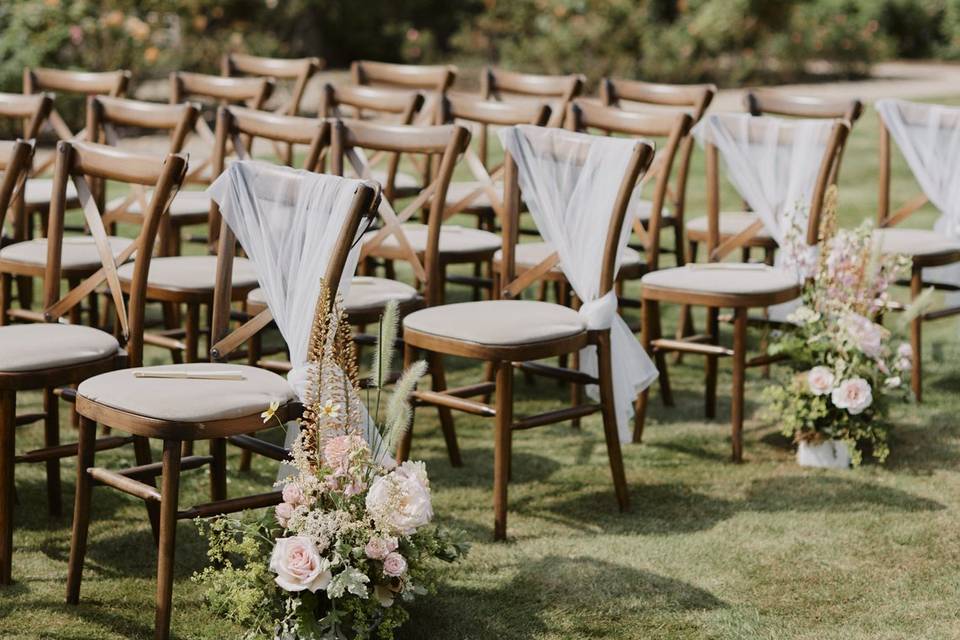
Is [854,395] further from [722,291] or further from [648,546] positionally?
[648,546]

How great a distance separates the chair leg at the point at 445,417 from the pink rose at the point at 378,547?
5.06ft

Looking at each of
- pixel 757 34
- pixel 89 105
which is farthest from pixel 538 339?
pixel 757 34

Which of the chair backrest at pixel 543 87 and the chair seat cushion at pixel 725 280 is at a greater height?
the chair backrest at pixel 543 87

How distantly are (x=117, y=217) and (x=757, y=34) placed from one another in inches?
483

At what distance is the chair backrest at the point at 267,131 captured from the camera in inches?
189

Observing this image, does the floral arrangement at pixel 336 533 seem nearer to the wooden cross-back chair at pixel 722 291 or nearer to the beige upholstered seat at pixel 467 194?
the wooden cross-back chair at pixel 722 291

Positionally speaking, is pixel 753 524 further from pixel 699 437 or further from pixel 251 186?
pixel 251 186

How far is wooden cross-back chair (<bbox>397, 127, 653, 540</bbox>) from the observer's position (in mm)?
4027

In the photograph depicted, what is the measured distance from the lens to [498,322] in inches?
163

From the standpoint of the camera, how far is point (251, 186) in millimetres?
3785

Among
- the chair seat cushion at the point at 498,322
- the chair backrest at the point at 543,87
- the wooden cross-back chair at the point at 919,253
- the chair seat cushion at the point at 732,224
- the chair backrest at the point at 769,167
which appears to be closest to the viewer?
the chair seat cushion at the point at 498,322

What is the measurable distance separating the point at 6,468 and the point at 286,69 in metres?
4.17

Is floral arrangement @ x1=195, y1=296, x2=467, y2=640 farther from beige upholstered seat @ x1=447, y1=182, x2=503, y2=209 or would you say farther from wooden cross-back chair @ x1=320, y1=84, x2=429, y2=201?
beige upholstered seat @ x1=447, y1=182, x2=503, y2=209

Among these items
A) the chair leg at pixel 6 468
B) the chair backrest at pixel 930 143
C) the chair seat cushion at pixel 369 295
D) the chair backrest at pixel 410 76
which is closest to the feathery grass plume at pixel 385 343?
the chair leg at pixel 6 468
